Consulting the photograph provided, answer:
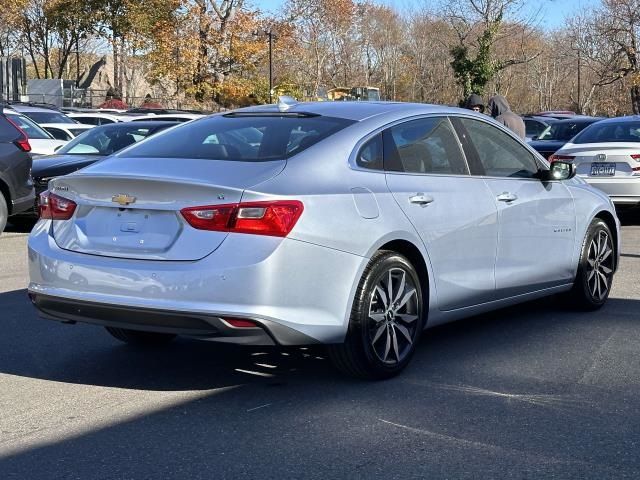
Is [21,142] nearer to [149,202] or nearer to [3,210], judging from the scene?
[3,210]

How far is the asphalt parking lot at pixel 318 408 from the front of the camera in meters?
4.28

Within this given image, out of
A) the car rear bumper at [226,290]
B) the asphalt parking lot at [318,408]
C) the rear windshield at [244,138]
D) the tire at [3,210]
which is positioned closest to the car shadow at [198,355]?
the asphalt parking lot at [318,408]

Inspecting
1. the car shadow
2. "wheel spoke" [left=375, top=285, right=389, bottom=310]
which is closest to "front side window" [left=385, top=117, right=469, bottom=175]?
"wheel spoke" [left=375, top=285, right=389, bottom=310]

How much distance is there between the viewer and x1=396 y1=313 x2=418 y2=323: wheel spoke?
5598 mm

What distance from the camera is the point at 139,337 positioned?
6344mm

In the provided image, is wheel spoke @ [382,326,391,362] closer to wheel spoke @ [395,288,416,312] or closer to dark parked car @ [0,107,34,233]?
wheel spoke @ [395,288,416,312]

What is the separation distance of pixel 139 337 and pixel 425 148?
2165mm

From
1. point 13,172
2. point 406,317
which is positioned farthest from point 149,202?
point 13,172

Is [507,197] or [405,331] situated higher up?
[507,197]

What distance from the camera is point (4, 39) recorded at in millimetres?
60969

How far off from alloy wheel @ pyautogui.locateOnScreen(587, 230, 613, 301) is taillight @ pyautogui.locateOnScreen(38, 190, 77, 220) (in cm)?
397

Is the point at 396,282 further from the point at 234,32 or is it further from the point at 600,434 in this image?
the point at 234,32

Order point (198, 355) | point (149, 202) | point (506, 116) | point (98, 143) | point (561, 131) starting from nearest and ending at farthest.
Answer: point (149, 202), point (198, 355), point (506, 116), point (98, 143), point (561, 131)

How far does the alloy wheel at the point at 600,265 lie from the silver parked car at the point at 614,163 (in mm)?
5686
